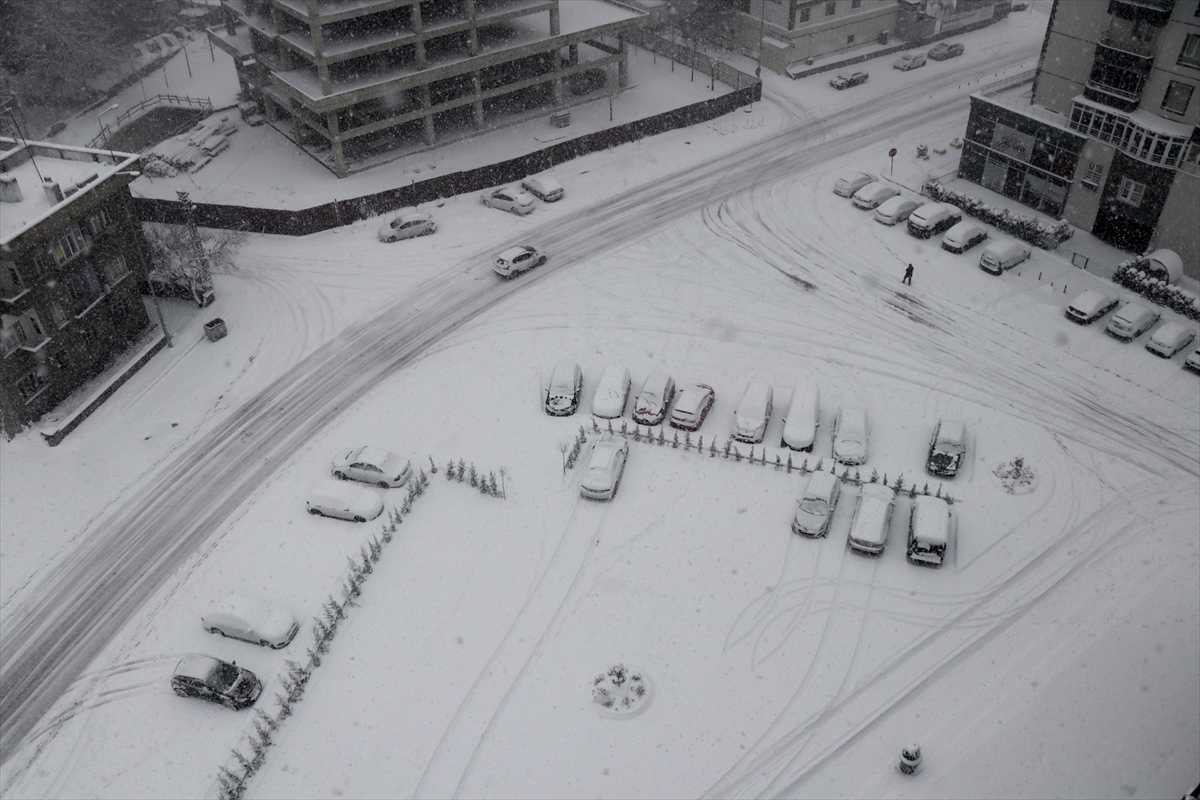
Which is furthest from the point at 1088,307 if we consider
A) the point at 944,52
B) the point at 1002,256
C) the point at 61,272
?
the point at 61,272

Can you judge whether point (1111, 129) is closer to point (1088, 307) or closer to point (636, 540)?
point (1088, 307)

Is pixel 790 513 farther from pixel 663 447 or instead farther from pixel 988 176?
pixel 988 176

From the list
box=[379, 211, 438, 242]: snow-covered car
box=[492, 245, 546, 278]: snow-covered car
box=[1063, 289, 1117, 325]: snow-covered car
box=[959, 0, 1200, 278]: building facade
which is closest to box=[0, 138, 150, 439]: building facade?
box=[379, 211, 438, 242]: snow-covered car

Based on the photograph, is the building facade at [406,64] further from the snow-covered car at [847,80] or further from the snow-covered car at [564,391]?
the snow-covered car at [564,391]

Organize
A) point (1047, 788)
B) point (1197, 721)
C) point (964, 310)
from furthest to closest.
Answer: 1. point (964, 310)
2. point (1197, 721)
3. point (1047, 788)

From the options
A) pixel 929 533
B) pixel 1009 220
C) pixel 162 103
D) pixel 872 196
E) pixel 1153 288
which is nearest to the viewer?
pixel 929 533

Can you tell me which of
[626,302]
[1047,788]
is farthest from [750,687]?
[626,302]
